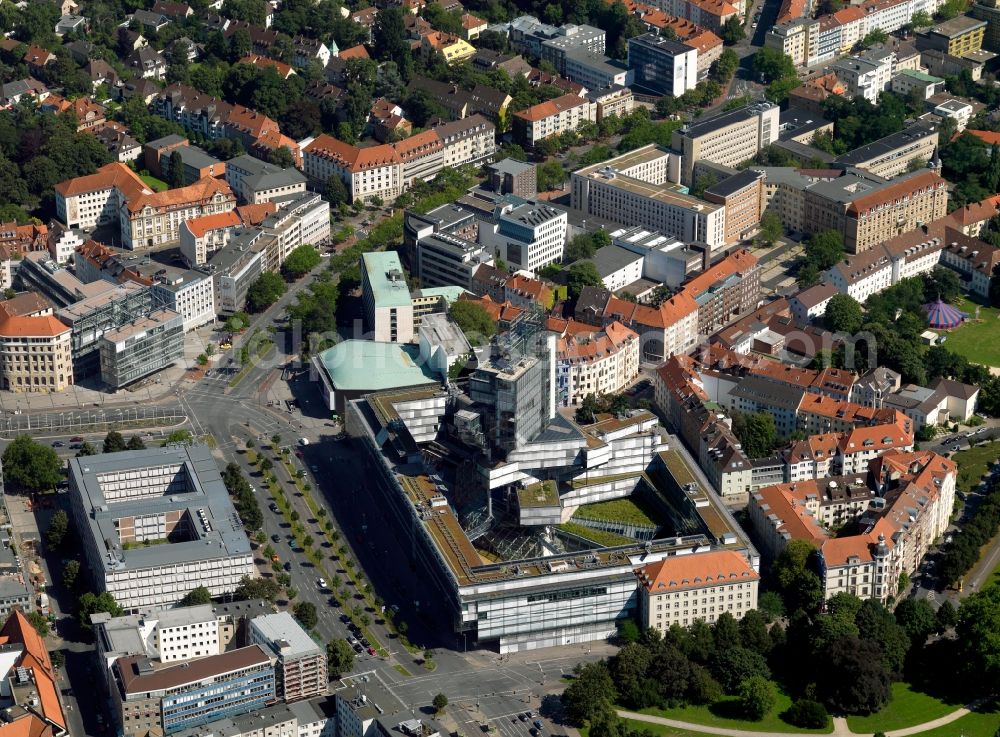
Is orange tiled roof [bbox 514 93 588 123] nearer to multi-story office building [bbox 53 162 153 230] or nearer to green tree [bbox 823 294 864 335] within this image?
multi-story office building [bbox 53 162 153 230]

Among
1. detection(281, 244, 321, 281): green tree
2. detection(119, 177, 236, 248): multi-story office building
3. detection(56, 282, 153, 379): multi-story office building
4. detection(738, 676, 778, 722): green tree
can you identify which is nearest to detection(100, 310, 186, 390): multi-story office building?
detection(56, 282, 153, 379): multi-story office building

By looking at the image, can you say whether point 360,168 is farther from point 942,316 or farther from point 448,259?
point 942,316

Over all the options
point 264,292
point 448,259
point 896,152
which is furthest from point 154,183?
point 896,152

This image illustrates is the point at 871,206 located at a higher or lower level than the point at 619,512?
higher

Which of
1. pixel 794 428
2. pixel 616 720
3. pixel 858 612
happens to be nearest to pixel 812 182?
pixel 794 428

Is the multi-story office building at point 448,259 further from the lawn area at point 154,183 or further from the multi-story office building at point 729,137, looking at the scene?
the lawn area at point 154,183
